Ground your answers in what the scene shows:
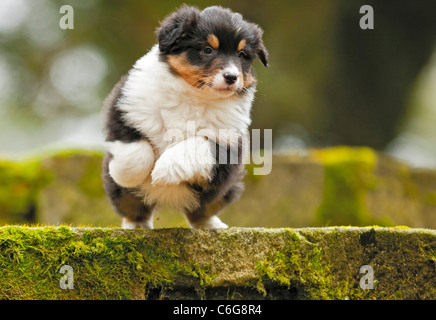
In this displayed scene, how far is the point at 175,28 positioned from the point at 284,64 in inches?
334

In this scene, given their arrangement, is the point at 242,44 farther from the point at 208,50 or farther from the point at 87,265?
the point at 87,265

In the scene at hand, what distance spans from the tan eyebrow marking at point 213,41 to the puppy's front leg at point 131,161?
819 mm

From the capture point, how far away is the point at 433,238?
3.36 meters

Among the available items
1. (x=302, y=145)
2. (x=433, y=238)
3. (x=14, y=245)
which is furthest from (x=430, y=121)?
(x=14, y=245)

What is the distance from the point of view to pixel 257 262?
129 inches

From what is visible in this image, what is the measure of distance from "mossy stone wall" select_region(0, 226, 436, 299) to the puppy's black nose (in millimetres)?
1013

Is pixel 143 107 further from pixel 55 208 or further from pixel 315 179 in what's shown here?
pixel 315 179

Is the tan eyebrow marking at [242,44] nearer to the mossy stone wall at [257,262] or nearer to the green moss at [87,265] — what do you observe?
the mossy stone wall at [257,262]

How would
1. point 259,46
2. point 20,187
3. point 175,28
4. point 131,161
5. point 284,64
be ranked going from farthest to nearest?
point 284,64
point 20,187
point 259,46
point 175,28
point 131,161

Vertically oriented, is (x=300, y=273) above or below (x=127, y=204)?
below

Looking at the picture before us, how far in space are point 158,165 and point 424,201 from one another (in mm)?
5611

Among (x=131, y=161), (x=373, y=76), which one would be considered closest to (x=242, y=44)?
(x=131, y=161)

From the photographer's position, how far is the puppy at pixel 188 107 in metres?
3.58

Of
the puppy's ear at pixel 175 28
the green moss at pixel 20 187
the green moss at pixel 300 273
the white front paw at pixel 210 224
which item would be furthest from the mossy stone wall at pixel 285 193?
the green moss at pixel 300 273
